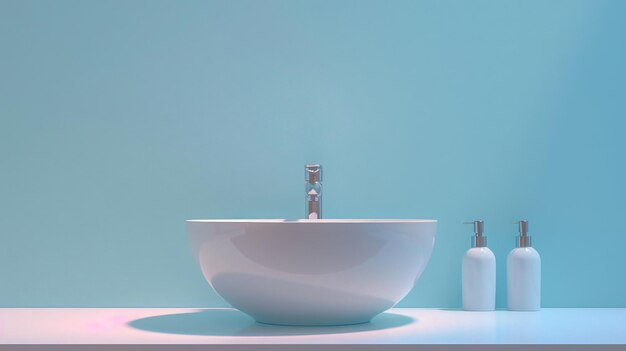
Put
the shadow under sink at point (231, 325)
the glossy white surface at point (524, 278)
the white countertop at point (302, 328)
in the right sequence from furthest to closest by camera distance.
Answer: the glossy white surface at point (524, 278)
the shadow under sink at point (231, 325)
the white countertop at point (302, 328)

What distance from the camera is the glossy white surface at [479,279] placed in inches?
63.2

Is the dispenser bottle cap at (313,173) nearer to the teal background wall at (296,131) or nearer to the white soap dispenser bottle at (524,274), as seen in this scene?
the teal background wall at (296,131)

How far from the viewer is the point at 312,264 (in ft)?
4.29

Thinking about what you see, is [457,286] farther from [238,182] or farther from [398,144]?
[238,182]

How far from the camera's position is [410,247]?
1.37m

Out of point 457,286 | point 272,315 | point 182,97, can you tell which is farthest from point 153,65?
point 457,286

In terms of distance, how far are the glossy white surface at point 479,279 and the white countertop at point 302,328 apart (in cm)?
3

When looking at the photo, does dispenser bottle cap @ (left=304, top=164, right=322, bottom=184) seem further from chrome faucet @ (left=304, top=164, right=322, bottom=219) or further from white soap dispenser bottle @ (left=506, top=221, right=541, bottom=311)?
white soap dispenser bottle @ (left=506, top=221, right=541, bottom=311)

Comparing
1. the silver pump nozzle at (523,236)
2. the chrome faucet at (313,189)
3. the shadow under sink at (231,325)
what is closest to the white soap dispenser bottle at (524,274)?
the silver pump nozzle at (523,236)

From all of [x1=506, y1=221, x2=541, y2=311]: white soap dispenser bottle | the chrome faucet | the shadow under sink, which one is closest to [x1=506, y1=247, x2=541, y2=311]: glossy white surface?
[x1=506, y1=221, x2=541, y2=311]: white soap dispenser bottle

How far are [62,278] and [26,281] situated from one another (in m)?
0.08

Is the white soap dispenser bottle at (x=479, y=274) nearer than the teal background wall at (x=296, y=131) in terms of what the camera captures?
Yes

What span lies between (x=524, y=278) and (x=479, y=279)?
0.09 m

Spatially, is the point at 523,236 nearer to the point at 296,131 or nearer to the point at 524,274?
the point at 524,274
